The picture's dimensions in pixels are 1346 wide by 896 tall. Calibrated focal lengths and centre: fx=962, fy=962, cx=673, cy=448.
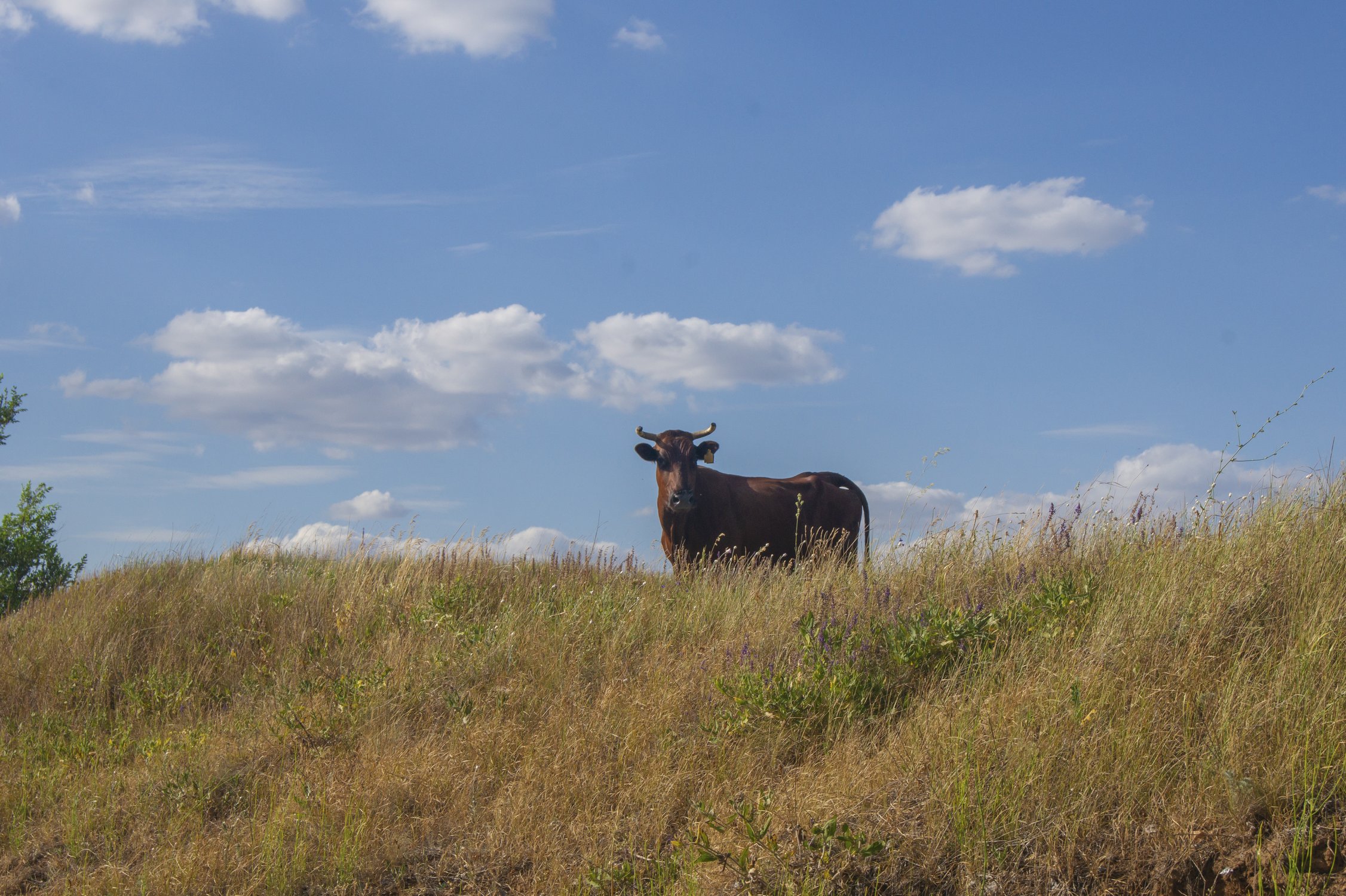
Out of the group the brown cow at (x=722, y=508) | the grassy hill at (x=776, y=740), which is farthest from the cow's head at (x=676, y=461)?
the grassy hill at (x=776, y=740)

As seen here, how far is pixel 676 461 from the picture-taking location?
1423 cm

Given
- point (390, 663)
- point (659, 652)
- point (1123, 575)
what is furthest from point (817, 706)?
point (390, 663)

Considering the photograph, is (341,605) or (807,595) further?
(341,605)

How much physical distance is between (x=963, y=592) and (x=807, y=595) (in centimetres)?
128

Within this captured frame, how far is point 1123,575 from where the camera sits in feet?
21.6

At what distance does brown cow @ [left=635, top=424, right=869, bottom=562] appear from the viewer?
14164 mm

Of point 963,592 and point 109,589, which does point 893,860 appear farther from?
point 109,589

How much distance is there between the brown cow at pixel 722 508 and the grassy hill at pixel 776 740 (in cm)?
518

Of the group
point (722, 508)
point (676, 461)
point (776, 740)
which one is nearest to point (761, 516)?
point (722, 508)

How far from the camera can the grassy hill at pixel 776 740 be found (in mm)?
4219

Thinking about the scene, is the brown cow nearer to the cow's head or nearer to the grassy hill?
the cow's head

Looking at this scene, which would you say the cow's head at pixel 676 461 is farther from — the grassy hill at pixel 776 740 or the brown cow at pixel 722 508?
the grassy hill at pixel 776 740

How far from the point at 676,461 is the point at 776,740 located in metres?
9.02

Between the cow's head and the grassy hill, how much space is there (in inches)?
185
